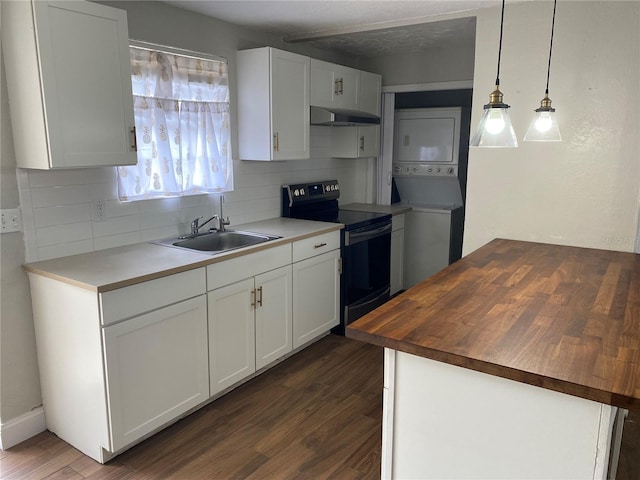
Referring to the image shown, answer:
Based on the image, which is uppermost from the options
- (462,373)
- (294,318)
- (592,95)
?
(592,95)

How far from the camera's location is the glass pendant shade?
1.83 m

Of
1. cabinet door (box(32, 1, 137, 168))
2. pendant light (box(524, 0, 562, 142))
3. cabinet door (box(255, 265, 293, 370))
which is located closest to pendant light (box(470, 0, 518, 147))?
pendant light (box(524, 0, 562, 142))

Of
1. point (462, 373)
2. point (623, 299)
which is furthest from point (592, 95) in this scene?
point (462, 373)

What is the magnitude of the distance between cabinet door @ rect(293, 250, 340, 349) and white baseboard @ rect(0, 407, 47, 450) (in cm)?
152

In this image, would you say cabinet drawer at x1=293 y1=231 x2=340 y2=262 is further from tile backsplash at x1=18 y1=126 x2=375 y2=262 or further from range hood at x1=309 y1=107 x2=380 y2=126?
→ range hood at x1=309 y1=107 x2=380 y2=126

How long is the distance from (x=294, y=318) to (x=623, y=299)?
1.94 m

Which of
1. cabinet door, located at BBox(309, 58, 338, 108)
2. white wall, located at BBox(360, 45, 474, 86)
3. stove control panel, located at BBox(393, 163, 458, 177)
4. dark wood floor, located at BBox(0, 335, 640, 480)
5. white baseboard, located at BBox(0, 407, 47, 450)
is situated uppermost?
white wall, located at BBox(360, 45, 474, 86)

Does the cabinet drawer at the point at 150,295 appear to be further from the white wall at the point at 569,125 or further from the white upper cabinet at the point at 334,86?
the white wall at the point at 569,125


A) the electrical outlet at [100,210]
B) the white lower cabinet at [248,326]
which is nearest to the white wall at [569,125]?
the white lower cabinet at [248,326]

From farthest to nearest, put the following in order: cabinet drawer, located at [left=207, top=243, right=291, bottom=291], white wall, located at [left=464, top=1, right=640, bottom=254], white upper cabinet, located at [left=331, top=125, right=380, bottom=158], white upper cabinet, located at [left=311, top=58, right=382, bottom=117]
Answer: white upper cabinet, located at [left=331, top=125, right=380, bottom=158] → white upper cabinet, located at [left=311, top=58, right=382, bottom=117] → white wall, located at [left=464, top=1, right=640, bottom=254] → cabinet drawer, located at [left=207, top=243, right=291, bottom=291]

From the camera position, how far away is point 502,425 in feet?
4.90

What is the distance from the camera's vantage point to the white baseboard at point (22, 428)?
2393 millimetres

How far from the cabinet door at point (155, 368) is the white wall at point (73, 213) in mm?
603

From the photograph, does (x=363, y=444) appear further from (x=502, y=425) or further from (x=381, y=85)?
(x=381, y=85)
